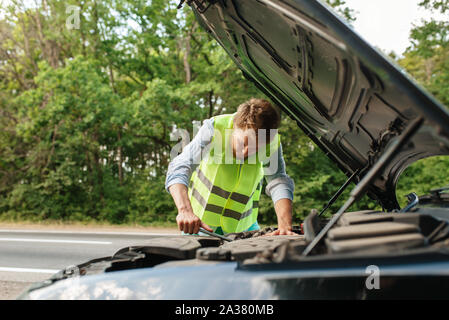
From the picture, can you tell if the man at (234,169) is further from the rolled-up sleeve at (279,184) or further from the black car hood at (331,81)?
the black car hood at (331,81)

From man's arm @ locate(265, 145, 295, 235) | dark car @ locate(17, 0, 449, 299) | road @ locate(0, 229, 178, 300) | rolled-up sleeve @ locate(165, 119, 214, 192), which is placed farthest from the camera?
road @ locate(0, 229, 178, 300)

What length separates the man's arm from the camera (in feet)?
7.87

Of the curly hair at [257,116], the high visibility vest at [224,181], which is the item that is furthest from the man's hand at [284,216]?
the curly hair at [257,116]

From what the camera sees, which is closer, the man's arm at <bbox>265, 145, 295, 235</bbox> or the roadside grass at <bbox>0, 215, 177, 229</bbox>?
the man's arm at <bbox>265, 145, 295, 235</bbox>

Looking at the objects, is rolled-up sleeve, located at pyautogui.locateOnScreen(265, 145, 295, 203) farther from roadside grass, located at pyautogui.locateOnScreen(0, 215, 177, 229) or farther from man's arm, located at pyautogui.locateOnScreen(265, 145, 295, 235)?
roadside grass, located at pyautogui.locateOnScreen(0, 215, 177, 229)

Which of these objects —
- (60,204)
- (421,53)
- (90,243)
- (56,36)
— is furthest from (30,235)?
(421,53)

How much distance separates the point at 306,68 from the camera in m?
1.80

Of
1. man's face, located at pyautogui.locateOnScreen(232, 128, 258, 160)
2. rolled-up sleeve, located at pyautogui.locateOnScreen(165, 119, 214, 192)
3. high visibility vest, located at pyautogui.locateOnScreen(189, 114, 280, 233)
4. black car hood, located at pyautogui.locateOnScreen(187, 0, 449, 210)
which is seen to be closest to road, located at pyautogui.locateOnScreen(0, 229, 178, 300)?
high visibility vest, located at pyautogui.locateOnScreen(189, 114, 280, 233)

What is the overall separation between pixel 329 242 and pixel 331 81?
2.76ft

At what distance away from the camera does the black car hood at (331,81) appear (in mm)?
1080

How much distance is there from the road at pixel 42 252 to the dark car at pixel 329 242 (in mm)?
3640

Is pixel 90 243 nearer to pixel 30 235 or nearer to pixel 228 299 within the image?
pixel 30 235
